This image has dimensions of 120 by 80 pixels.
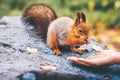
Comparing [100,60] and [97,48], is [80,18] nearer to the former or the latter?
[100,60]

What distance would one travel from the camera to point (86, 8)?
7.47 m

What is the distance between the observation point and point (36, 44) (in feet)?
11.2

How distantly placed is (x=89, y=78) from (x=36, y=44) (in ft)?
2.27

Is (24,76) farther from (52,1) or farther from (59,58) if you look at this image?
(52,1)

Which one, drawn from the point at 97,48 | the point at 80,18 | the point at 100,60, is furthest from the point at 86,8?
the point at 100,60

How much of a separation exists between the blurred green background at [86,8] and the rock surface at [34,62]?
3558 mm

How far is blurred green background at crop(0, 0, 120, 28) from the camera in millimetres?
7180

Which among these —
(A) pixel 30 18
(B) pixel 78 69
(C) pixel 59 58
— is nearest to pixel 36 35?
(A) pixel 30 18

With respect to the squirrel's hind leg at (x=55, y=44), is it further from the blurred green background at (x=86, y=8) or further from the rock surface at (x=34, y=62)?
the blurred green background at (x=86, y=8)

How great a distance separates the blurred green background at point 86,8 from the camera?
718 centimetres

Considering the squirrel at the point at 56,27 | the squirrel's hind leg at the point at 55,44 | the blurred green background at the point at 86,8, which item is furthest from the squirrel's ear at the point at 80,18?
the blurred green background at the point at 86,8

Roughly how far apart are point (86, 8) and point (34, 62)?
4609mm

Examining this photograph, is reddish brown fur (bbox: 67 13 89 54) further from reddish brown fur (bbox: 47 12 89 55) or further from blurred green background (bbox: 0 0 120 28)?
blurred green background (bbox: 0 0 120 28)

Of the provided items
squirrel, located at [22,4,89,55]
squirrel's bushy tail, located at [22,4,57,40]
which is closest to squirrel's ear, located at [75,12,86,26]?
squirrel, located at [22,4,89,55]
